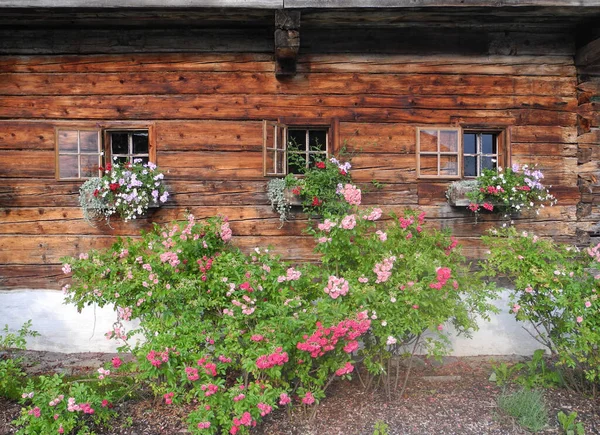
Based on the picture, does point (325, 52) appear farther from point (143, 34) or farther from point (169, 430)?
point (169, 430)

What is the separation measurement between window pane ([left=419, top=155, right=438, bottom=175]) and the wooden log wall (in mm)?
Answer: 122

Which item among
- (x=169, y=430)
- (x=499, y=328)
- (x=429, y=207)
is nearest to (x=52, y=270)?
(x=169, y=430)

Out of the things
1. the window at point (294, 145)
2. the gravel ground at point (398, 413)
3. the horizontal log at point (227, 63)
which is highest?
the horizontal log at point (227, 63)

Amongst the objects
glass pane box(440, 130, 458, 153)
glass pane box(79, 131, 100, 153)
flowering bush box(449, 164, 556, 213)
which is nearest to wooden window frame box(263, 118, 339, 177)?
glass pane box(440, 130, 458, 153)

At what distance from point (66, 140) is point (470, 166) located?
4.82 m

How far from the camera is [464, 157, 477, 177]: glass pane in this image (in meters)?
5.36

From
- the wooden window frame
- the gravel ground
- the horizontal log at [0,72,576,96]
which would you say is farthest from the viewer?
the horizontal log at [0,72,576,96]

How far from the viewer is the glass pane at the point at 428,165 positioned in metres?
5.09

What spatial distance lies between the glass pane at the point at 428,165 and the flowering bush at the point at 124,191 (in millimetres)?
2943

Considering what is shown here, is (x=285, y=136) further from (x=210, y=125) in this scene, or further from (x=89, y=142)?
(x=89, y=142)

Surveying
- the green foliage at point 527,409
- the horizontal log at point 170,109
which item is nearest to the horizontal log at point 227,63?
the horizontal log at point 170,109

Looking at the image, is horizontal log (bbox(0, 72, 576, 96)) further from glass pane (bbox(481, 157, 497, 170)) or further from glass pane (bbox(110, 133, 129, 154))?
glass pane (bbox(481, 157, 497, 170))

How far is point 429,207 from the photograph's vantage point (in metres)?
5.09

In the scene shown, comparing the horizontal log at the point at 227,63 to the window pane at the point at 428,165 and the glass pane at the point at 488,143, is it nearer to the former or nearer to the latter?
the glass pane at the point at 488,143
